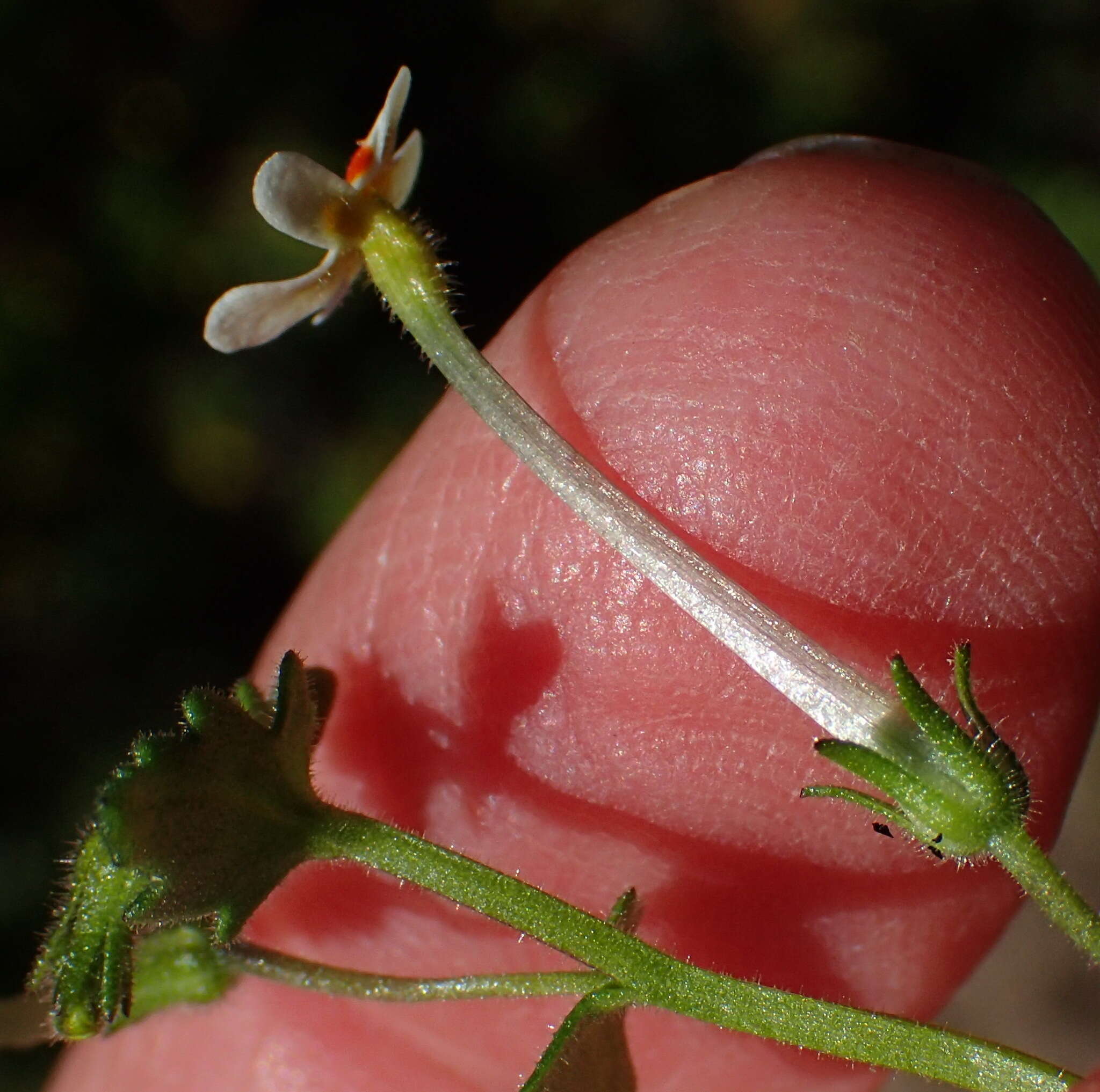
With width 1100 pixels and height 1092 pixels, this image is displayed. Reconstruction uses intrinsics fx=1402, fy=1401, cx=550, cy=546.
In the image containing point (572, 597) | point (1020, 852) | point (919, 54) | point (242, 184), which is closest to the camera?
point (1020, 852)

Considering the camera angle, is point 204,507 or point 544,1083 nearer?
point 544,1083

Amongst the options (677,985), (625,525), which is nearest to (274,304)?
(625,525)

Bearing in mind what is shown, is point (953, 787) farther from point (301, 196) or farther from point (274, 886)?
point (301, 196)

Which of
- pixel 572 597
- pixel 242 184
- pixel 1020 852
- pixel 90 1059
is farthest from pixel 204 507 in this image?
pixel 1020 852

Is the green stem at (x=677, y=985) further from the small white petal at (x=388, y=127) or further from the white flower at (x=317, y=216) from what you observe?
the small white petal at (x=388, y=127)

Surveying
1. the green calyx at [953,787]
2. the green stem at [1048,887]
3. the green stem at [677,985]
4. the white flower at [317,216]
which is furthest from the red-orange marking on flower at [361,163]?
the green stem at [1048,887]

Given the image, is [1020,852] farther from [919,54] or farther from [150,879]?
[919,54]
